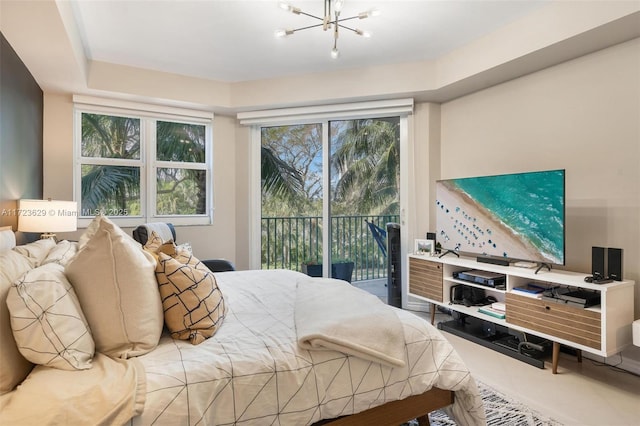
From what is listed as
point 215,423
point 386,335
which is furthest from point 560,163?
point 215,423

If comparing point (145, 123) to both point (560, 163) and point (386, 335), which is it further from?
point (560, 163)

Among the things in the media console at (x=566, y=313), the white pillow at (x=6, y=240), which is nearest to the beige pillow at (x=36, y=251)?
the white pillow at (x=6, y=240)

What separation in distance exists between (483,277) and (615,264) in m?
0.88

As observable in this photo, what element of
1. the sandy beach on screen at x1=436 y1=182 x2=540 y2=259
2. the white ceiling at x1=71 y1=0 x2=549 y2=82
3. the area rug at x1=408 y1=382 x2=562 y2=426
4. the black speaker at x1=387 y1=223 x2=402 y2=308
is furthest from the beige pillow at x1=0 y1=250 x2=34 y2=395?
the black speaker at x1=387 y1=223 x2=402 y2=308

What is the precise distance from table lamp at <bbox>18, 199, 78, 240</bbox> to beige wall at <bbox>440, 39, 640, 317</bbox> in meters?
3.71

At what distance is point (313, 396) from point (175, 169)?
359cm

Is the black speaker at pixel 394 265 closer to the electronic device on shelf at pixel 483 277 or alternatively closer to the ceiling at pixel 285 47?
the electronic device on shelf at pixel 483 277

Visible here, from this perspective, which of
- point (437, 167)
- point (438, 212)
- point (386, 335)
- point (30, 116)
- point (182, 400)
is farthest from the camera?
point (437, 167)

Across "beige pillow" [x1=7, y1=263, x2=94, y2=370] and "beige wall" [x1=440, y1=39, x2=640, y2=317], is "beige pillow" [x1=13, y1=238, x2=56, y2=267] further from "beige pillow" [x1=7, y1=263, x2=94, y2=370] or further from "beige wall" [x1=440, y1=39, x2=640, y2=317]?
"beige wall" [x1=440, y1=39, x2=640, y2=317]

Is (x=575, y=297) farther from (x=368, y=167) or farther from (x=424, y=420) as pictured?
(x=368, y=167)

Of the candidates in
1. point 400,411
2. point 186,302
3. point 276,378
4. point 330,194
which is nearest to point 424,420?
point 400,411

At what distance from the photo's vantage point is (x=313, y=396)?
1.25 m

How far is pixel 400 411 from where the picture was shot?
56.1 inches

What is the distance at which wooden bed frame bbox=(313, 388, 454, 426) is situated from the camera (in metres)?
1.34
